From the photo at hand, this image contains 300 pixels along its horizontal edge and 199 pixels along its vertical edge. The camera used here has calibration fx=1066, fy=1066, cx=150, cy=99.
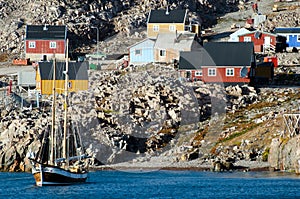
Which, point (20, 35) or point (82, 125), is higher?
point (20, 35)

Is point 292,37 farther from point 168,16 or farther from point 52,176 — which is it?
point 52,176

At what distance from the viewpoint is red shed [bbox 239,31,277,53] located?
404ft

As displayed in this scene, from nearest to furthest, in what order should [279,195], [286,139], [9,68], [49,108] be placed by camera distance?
1. [279,195]
2. [286,139]
3. [49,108]
4. [9,68]

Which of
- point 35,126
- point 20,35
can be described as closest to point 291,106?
point 35,126

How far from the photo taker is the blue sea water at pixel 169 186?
2847 inches

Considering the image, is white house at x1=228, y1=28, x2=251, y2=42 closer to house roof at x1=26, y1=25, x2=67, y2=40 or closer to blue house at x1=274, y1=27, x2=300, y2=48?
blue house at x1=274, y1=27, x2=300, y2=48

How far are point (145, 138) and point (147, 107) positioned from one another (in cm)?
528

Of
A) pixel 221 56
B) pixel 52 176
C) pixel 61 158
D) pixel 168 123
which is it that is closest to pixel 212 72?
pixel 221 56

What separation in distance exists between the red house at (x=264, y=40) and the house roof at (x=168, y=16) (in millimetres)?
9727

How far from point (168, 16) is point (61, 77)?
27.0 m

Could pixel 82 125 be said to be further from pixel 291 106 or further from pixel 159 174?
pixel 291 106

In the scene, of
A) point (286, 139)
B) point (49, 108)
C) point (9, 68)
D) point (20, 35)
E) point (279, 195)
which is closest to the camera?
point (279, 195)

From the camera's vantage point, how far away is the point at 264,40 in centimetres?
12400

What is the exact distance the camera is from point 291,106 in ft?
315
